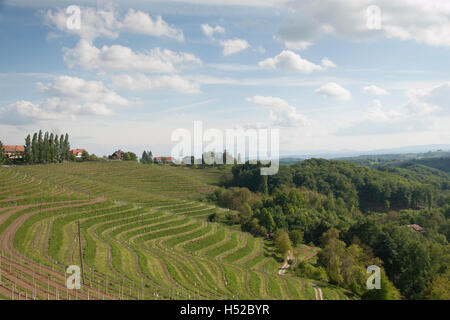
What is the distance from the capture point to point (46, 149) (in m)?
95.1

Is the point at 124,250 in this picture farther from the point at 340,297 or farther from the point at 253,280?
the point at 340,297

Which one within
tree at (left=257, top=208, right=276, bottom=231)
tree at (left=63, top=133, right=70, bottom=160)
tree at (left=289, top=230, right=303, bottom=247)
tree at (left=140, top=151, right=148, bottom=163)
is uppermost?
tree at (left=63, top=133, right=70, bottom=160)

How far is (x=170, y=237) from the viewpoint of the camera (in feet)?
137

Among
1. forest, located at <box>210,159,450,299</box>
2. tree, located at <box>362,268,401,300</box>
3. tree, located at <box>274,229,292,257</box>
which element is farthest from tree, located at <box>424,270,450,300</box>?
tree, located at <box>274,229,292,257</box>

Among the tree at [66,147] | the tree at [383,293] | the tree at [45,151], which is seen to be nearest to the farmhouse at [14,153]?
the tree at [45,151]

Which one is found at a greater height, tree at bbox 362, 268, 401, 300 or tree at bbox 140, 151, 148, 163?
tree at bbox 140, 151, 148, 163

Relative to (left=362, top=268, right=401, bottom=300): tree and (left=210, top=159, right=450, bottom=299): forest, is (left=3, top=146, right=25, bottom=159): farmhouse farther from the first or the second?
(left=362, top=268, right=401, bottom=300): tree

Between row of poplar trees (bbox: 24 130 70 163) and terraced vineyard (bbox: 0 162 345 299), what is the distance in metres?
41.8

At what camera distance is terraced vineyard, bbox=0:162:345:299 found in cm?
2170

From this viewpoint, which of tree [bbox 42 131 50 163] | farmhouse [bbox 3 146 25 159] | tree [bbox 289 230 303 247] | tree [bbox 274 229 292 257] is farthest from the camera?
farmhouse [bbox 3 146 25 159]

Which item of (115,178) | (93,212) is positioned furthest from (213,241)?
(115,178)

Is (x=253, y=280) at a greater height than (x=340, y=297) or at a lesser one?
greater

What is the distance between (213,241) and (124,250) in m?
16.4
